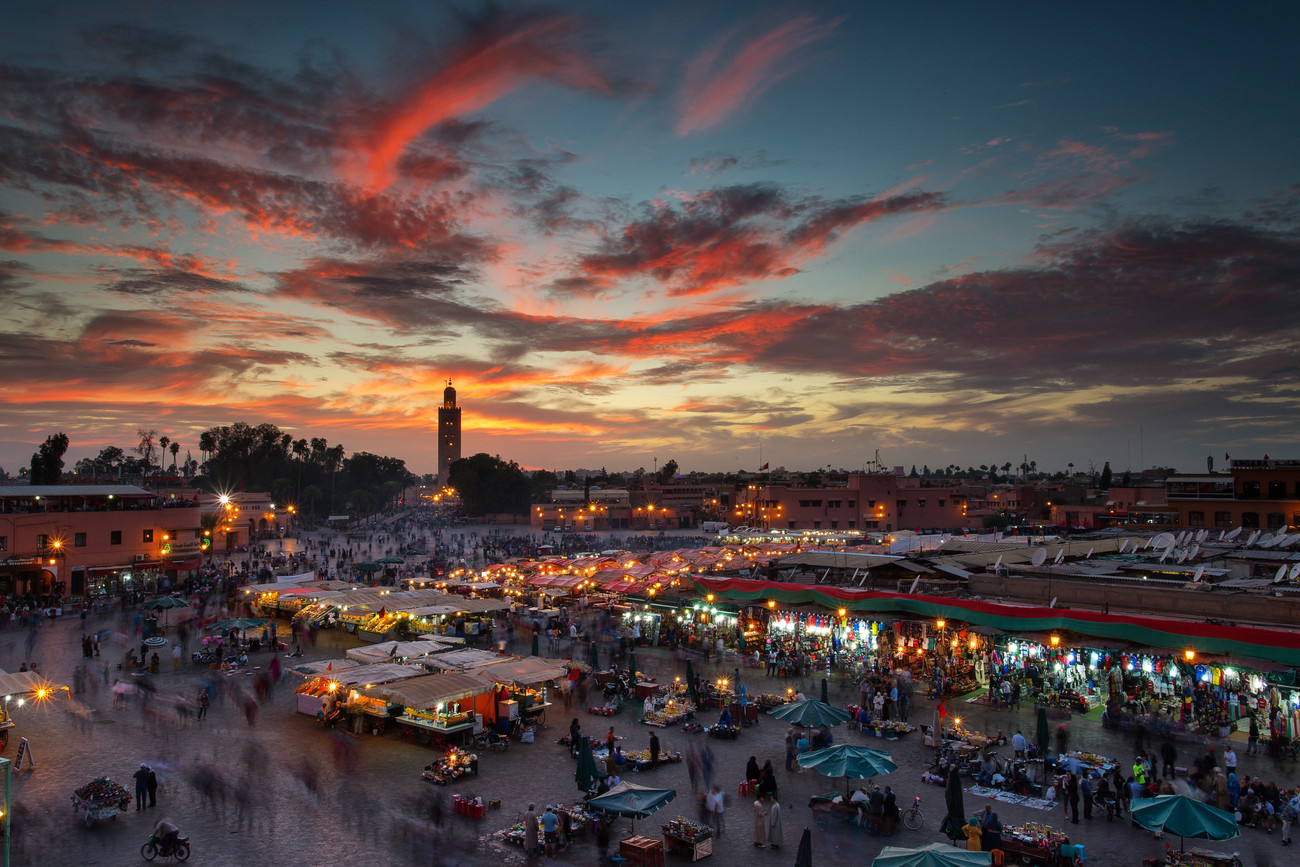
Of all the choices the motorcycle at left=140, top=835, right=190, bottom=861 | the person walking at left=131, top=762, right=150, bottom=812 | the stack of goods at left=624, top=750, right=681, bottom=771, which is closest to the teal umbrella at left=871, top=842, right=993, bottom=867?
the stack of goods at left=624, top=750, right=681, bottom=771

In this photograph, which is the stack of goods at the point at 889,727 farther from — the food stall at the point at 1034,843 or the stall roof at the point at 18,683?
the stall roof at the point at 18,683

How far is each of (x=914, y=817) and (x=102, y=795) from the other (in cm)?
1340

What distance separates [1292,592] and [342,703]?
22.4 m

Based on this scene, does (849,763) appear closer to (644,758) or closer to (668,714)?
(644,758)

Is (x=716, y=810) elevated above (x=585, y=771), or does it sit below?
below

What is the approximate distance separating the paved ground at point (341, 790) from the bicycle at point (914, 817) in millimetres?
139

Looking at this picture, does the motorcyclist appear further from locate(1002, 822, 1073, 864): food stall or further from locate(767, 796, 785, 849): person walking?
locate(1002, 822, 1073, 864): food stall

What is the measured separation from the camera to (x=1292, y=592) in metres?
17.4

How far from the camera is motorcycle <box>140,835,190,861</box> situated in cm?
1096

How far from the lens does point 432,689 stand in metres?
16.7

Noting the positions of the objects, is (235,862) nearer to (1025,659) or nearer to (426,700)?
(426,700)

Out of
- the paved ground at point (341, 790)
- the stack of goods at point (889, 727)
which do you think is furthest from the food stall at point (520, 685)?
the stack of goods at point (889, 727)

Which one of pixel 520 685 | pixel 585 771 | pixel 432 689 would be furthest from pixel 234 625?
pixel 585 771

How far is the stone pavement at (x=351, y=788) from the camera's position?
11484 millimetres
